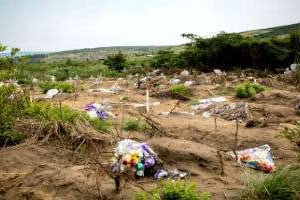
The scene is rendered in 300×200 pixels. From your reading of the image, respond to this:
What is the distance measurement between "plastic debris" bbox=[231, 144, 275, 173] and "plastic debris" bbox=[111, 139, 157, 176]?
35.3 inches

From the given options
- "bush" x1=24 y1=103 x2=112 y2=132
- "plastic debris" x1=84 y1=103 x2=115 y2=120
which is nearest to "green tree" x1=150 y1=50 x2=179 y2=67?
"plastic debris" x1=84 y1=103 x2=115 y2=120

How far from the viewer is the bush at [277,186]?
3.30 metres

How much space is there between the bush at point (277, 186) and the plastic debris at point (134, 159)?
103 centimetres

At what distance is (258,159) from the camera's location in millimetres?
4559

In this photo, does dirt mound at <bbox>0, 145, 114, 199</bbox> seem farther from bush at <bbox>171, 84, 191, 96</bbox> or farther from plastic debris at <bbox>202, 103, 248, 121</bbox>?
bush at <bbox>171, 84, 191, 96</bbox>

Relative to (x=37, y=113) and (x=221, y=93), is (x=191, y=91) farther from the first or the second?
(x=37, y=113)

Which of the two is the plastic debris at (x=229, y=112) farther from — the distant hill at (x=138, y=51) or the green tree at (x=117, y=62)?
the distant hill at (x=138, y=51)

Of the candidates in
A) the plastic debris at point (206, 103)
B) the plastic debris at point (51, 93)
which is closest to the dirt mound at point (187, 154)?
the plastic debris at point (206, 103)

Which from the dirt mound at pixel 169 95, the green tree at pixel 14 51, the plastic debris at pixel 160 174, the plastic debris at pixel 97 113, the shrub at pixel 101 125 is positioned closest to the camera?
the plastic debris at pixel 160 174

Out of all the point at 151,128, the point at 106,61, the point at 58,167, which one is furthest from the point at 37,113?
the point at 106,61

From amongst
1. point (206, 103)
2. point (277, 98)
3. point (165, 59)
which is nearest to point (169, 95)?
point (206, 103)

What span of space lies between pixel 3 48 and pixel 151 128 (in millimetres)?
1947

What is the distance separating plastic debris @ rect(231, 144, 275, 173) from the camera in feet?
14.6

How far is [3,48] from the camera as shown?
4934 mm
